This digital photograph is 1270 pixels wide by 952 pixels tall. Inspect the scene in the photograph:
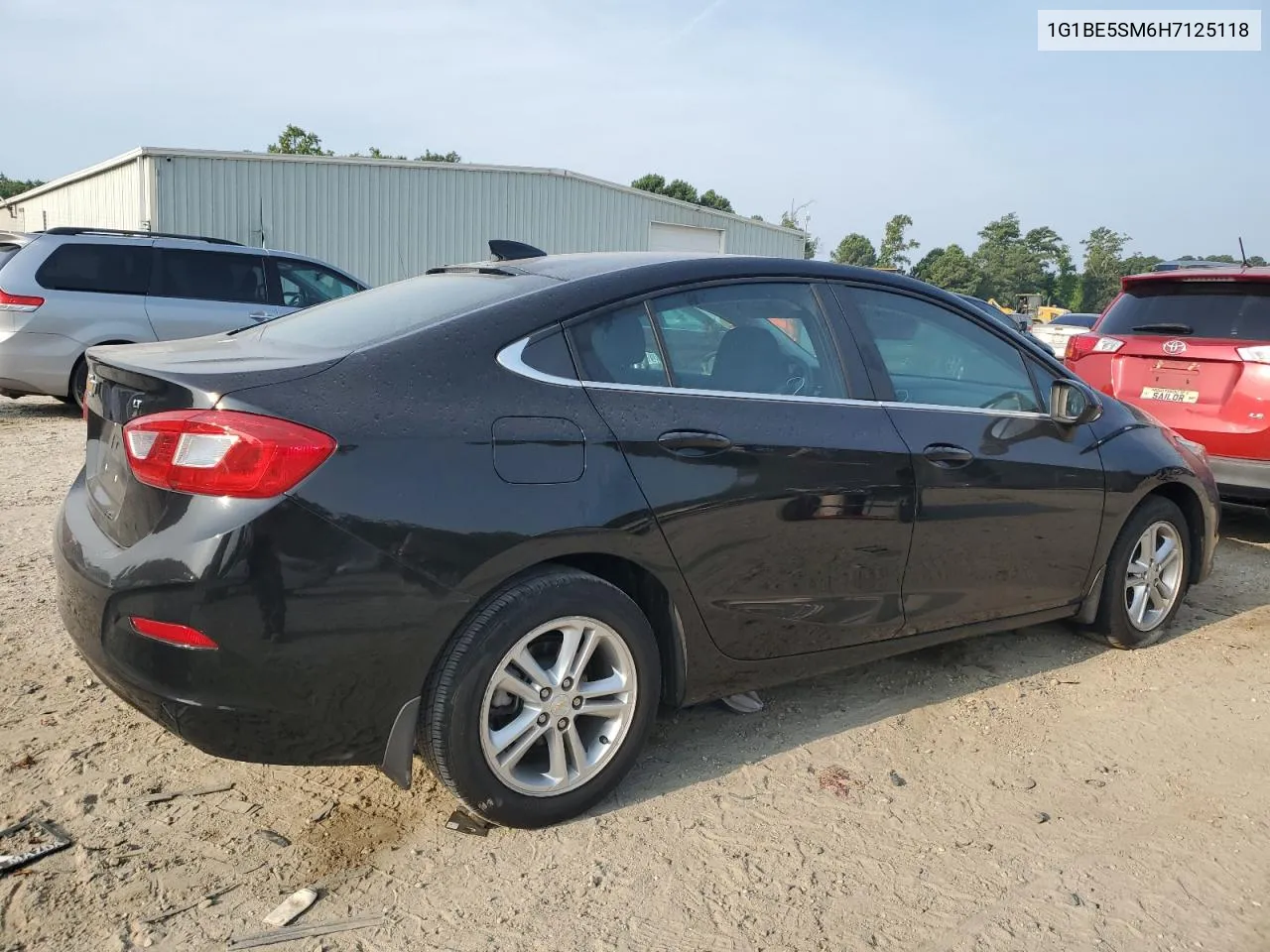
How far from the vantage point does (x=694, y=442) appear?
9.84ft

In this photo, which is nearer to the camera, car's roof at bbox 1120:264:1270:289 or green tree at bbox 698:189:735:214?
car's roof at bbox 1120:264:1270:289

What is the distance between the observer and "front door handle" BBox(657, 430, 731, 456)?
2.96 m

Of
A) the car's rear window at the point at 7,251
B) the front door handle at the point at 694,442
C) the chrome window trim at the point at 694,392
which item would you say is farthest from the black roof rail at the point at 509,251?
the car's rear window at the point at 7,251

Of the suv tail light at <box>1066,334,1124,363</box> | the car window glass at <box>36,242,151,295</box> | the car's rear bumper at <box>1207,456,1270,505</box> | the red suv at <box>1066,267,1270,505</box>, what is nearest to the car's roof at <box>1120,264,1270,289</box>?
the red suv at <box>1066,267,1270,505</box>

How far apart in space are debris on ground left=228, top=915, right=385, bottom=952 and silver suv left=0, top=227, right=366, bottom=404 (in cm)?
790

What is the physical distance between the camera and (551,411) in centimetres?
278

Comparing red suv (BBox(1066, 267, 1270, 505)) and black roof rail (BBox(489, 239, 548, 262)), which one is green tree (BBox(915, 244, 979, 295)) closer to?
red suv (BBox(1066, 267, 1270, 505))

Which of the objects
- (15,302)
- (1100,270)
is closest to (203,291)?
(15,302)

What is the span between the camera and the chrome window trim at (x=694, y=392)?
9.23 feet

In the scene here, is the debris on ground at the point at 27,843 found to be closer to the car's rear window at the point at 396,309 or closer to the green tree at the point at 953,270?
the car's rear window at the point at 396,309

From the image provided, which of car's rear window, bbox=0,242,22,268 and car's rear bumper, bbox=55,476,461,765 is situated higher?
car's rear window, bbox=0,242,22,268

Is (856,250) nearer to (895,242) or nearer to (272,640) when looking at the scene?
(895,242)

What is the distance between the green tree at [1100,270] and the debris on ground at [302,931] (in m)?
70.4

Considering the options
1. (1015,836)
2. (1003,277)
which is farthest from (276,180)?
(1003,277)
